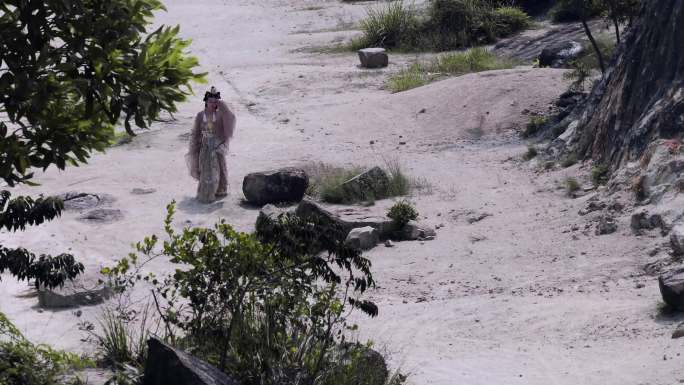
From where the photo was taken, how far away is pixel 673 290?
8.41 meters

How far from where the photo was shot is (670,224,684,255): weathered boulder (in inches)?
386

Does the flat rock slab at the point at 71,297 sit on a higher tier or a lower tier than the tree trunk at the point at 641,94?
lower

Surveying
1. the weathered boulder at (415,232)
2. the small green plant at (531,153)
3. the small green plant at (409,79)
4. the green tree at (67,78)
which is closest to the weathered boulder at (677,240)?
the weathered boulder at (415,232)

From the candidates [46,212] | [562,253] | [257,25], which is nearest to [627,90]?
[562,253]

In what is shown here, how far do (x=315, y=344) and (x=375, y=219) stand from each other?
636 centimetres

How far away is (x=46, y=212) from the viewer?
5305 millimetres

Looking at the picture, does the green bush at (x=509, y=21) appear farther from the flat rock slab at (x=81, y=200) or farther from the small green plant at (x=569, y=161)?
the flat rock slab at (x=81, y=200)

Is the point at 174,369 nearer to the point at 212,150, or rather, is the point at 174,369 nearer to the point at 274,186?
the point at 274,186

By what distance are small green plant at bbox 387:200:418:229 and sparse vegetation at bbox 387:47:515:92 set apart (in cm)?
881

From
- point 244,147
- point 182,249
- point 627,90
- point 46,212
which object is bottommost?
point 244,147

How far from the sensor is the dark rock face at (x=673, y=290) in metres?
8.42

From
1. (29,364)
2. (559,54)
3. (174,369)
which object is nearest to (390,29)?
(559,54)

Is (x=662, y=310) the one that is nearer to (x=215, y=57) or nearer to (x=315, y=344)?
(x=315, y=344)

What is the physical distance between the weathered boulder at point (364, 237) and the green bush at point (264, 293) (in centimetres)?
559
